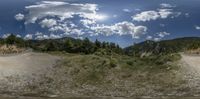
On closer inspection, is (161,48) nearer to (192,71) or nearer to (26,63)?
(192,71)

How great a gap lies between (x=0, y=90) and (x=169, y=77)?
45.5 ft

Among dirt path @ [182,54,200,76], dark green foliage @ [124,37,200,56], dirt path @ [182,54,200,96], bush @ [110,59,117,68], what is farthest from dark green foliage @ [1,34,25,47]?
dirt path @ [182,54,200,96]

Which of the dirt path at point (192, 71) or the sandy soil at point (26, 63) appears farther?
the sandy soil at point (26, 63)

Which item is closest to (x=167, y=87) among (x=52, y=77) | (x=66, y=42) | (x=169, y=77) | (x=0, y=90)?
(x=169, y=77)

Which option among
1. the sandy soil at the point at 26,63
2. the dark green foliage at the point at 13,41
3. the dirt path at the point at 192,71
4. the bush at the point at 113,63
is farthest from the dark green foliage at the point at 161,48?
the dark green foliage at the point at 13,41

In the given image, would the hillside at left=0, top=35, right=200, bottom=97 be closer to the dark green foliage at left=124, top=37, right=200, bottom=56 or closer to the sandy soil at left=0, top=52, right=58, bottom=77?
the sandy soil at left=0, top=52, right=58, bottom=77

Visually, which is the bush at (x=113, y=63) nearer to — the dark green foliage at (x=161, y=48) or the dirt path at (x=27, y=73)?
the dirt path at (x=27, y=73)

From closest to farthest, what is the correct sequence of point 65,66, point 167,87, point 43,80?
1. point 167,87
2. point 43,80
3. point 65,66

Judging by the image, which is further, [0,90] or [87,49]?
[87,49]

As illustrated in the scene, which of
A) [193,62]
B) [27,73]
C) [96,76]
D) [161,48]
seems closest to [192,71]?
[193,62]

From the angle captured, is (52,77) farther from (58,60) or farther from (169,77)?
(169,77)

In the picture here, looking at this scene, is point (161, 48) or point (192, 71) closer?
point (192, 71)

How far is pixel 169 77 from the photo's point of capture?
133ft

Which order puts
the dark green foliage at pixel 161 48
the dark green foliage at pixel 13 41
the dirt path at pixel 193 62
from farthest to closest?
the dark green foliage at pixel 13 41, the dark green foliage at pixel 161 48, the dirt path at pixel 193 62
